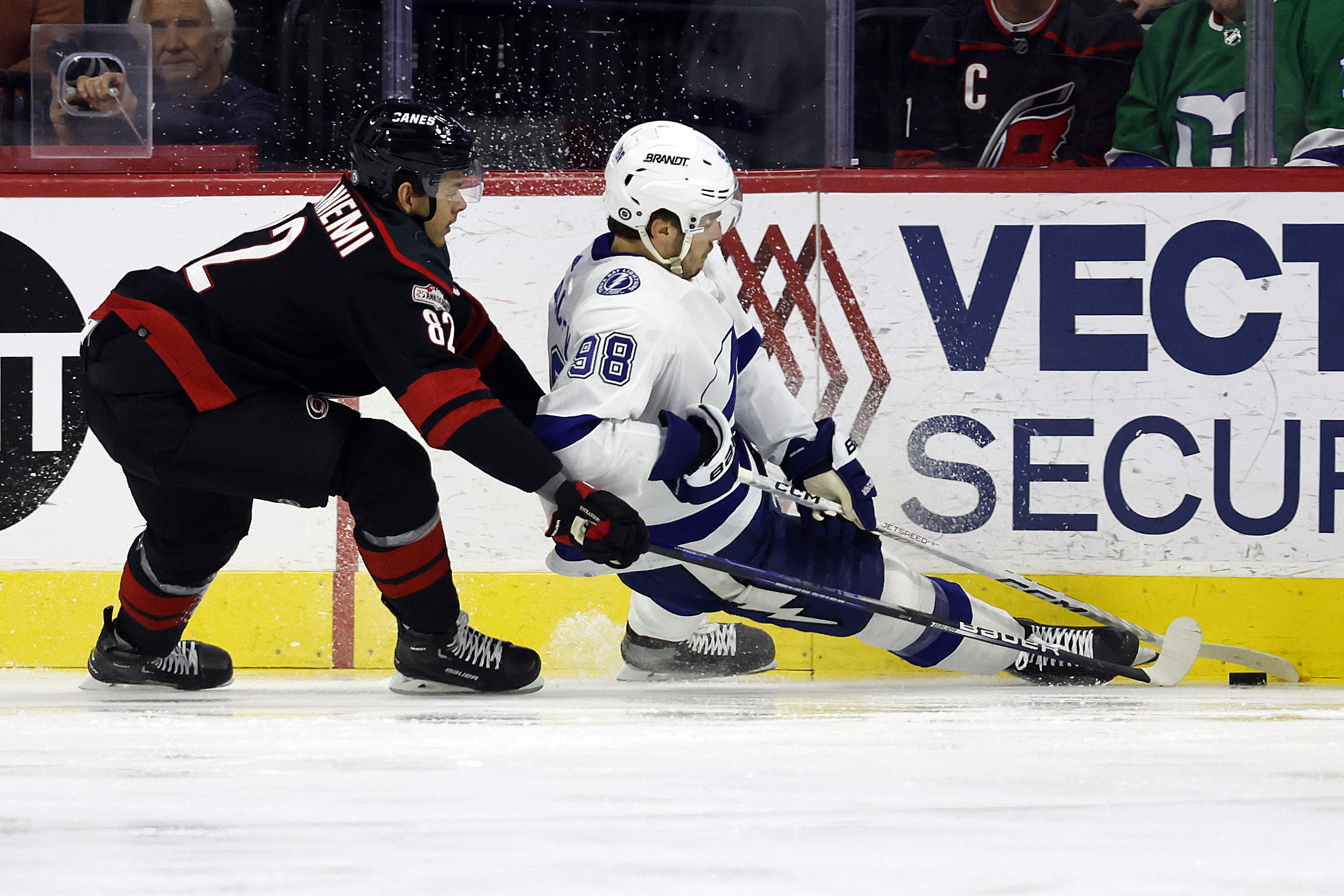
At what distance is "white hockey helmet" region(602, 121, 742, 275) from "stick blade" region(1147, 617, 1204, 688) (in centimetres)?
116

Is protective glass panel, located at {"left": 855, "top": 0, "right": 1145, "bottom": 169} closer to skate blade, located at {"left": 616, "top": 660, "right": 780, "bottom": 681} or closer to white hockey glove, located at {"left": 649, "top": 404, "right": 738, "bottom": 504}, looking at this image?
white hockey glove, located at {"left": 649, "top": 404, "right": 738, "bottom": 504}

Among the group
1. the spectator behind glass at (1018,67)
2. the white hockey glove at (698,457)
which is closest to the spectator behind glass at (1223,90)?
the spectator behind glass at (1018,67)

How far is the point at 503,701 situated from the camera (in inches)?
93.0

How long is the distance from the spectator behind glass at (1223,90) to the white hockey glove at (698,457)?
1.18 meters

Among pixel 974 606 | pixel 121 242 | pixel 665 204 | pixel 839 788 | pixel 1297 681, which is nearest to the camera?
pixel 839 788

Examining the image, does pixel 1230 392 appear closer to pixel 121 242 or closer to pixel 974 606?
pixel 974 606

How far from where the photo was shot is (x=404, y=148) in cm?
236

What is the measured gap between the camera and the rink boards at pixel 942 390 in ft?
9.30

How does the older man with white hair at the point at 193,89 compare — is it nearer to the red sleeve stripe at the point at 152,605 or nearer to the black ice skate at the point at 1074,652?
the red sleeve stripe at the point at 152,605

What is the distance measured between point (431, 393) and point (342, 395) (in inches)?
14.0

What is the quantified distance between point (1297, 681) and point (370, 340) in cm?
198

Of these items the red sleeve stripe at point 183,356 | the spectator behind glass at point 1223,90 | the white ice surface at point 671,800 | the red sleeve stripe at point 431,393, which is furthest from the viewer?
the spectator behind glass at point 1223,90

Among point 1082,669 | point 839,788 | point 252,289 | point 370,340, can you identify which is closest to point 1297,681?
point 1082,669

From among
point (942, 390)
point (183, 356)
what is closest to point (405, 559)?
point (183, 356)
